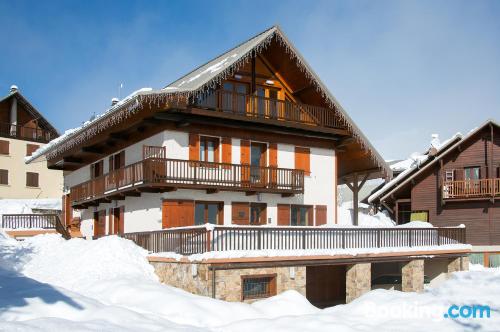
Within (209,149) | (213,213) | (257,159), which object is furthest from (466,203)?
(209,149)

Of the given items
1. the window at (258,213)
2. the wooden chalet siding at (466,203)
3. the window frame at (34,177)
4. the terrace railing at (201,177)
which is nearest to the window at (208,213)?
the terrace railing at (201,177)

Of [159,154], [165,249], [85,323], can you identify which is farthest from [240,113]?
[85,323]

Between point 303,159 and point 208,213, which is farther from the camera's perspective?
point 303,159

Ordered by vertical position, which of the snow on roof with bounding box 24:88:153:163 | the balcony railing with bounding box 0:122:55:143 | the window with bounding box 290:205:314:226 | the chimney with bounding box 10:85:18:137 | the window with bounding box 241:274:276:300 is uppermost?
the chimney with bounding box 10:85:18:137

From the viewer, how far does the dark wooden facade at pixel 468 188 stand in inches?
1362

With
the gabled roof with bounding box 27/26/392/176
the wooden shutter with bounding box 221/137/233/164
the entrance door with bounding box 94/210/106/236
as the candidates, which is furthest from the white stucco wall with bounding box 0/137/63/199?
the wooden shutter with bounding box 221/137/233/164

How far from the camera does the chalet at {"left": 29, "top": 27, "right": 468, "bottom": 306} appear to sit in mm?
17656

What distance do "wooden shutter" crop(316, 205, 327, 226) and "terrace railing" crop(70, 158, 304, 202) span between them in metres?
2.46

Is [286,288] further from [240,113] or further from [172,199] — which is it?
[240,113]

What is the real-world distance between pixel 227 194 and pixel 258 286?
6870 mm

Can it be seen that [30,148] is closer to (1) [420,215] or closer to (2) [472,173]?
(1) [420,215]

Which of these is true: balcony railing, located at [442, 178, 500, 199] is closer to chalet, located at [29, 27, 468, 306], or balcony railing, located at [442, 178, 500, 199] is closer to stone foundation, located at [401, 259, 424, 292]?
chalet, located at [29, 27, 468, 306]

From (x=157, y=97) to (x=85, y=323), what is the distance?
10802 mm

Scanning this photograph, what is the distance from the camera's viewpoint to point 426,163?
39.1 meters
